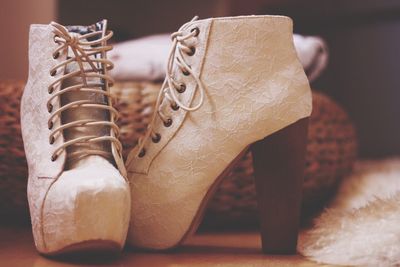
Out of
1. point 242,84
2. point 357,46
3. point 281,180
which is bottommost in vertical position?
point 357,46

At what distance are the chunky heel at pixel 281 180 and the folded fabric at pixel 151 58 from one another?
345 mm

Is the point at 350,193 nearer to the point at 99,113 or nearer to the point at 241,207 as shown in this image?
the point at 241,207

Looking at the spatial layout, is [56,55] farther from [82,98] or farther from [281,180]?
[281,180]

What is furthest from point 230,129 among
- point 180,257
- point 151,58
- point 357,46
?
point 357,46

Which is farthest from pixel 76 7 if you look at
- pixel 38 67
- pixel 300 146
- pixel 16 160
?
pixel 300 146

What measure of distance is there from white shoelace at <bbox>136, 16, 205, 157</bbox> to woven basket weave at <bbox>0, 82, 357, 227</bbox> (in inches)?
6.1

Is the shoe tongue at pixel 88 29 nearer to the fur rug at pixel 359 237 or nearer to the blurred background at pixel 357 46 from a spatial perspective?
the fur rug at pixel 359 237

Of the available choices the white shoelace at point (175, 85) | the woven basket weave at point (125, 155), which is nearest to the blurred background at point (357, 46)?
the woven basket weave at point (125, 155)

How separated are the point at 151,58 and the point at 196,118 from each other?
372 millimetres

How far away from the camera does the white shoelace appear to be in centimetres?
70

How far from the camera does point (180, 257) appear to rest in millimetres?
698

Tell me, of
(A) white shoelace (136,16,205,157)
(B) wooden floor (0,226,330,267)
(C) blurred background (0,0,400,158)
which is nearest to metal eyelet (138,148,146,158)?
(A) white shoelace (136,16,205,157)

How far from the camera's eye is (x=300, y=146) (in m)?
0.70

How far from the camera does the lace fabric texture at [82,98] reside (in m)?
0.66
